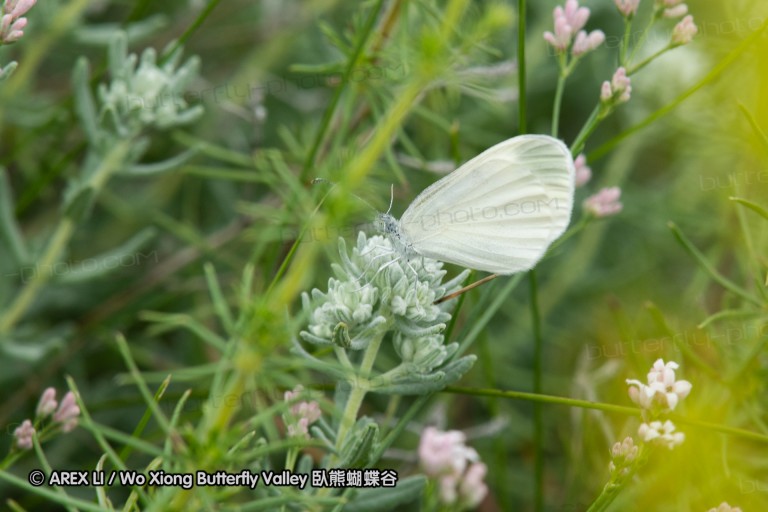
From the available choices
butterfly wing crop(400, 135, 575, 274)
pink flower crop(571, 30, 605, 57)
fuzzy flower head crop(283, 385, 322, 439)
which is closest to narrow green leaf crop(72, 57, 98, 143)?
butterfly wing crop(400, 135, 575, 274)

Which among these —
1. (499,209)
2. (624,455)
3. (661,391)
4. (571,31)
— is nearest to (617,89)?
(571,31)

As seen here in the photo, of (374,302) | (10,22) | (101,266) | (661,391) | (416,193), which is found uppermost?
(10,22)

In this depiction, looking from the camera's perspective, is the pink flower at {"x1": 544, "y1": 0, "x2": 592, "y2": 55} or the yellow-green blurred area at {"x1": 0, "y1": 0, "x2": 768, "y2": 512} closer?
the pink flower at {"x1": 544, "y1": 0, "x2": 592, "y2": 55}

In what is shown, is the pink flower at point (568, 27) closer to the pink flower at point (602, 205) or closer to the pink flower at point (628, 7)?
the pink flower at point (628, 7)

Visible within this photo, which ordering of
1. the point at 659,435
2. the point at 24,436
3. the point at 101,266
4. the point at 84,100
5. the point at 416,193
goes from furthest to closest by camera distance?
the point at 416,193
the point at 101,266
the point at 84,100
the point at 24,436
the point at 659,435

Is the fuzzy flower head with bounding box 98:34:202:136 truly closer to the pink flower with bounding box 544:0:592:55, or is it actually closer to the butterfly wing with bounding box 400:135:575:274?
the butterfly wing with bounding box 400:135:575:274

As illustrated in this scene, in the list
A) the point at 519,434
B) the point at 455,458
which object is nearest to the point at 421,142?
the point at 519,434

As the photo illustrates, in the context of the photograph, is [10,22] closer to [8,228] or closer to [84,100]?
[84,100]
